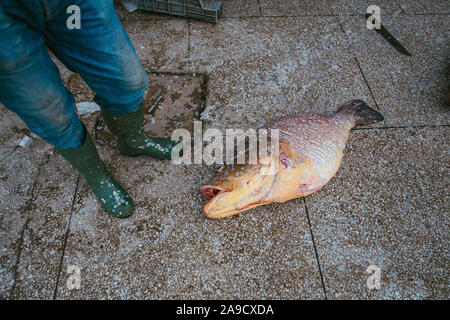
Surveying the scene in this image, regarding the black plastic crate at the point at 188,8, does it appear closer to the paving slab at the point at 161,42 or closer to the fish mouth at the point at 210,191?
the paving slab at the point at 161,42

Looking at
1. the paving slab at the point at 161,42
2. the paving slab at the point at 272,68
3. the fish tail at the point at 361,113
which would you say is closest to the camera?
the fish tail at the point at 361,113

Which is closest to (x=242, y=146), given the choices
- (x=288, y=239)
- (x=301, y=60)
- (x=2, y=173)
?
(x=288, y=239)

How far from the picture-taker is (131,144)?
2.30 m

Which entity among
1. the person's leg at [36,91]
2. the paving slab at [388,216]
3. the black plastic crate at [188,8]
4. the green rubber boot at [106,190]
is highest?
the person's leg at [36,91]

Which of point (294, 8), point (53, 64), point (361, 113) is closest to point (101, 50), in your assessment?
point (53, 64)

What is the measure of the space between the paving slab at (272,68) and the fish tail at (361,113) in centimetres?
25

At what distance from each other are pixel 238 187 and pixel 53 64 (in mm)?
1254

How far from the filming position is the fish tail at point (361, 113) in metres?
2.50

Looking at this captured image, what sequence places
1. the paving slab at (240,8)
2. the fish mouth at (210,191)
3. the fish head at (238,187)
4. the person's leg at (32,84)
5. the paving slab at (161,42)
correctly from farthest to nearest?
the paving slab at (240,8) → the paving slab at (161,42) → the fish mouth at (210,191) → the fish head at (238,187) → the person's leg at (32,84)

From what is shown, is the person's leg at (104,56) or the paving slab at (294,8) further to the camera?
the paving slab at (294,8)

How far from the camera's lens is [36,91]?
146 cm

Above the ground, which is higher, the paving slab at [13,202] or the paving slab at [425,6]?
the paving slab at [425,6]

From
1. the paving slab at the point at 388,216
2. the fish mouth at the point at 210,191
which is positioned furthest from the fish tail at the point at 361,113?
the fish mouth at the point at 210,191
